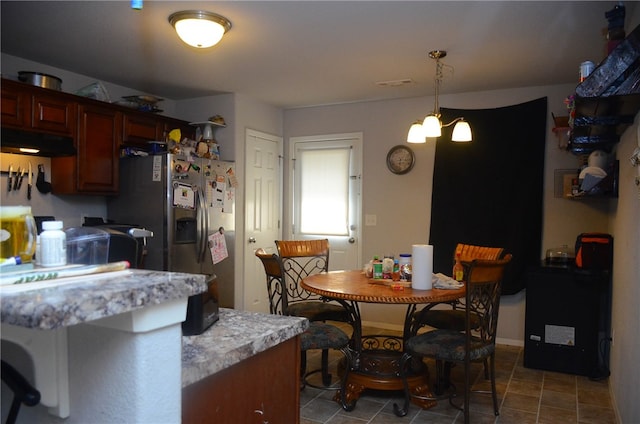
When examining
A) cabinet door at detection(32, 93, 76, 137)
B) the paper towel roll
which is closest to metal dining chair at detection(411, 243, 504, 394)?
the paper towel roll

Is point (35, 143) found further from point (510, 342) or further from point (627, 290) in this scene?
point (510, 342)

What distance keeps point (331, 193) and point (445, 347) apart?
2.80 meters

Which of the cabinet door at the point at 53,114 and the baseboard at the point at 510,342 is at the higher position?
the cabinet door at the point at 53,114

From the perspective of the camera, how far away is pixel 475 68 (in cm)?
381

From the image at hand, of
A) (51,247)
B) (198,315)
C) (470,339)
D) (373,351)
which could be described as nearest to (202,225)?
(373,351)

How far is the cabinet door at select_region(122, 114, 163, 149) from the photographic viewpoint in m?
4.08

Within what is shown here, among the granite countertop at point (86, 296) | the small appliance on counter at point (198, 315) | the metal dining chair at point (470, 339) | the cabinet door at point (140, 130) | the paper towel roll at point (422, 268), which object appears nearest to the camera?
the granite countertop at point (86, 296)

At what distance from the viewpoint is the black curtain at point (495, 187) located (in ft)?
14.1

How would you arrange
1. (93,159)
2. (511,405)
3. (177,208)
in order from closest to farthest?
(511,405) → (93,159) → (177,208)

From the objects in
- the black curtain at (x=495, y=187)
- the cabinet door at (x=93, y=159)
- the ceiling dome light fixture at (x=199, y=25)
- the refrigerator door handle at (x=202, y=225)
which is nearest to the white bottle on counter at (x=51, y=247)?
the ceiling dome light fixture at (x=199, y=25)

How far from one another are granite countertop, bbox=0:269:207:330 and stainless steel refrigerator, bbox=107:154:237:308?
9.66ft

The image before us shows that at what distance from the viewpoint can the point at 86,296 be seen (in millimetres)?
658

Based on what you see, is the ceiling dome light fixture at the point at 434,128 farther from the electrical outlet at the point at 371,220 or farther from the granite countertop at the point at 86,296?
the granite countertop at the point at 86,296

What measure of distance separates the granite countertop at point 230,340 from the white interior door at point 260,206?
3.51 metres
